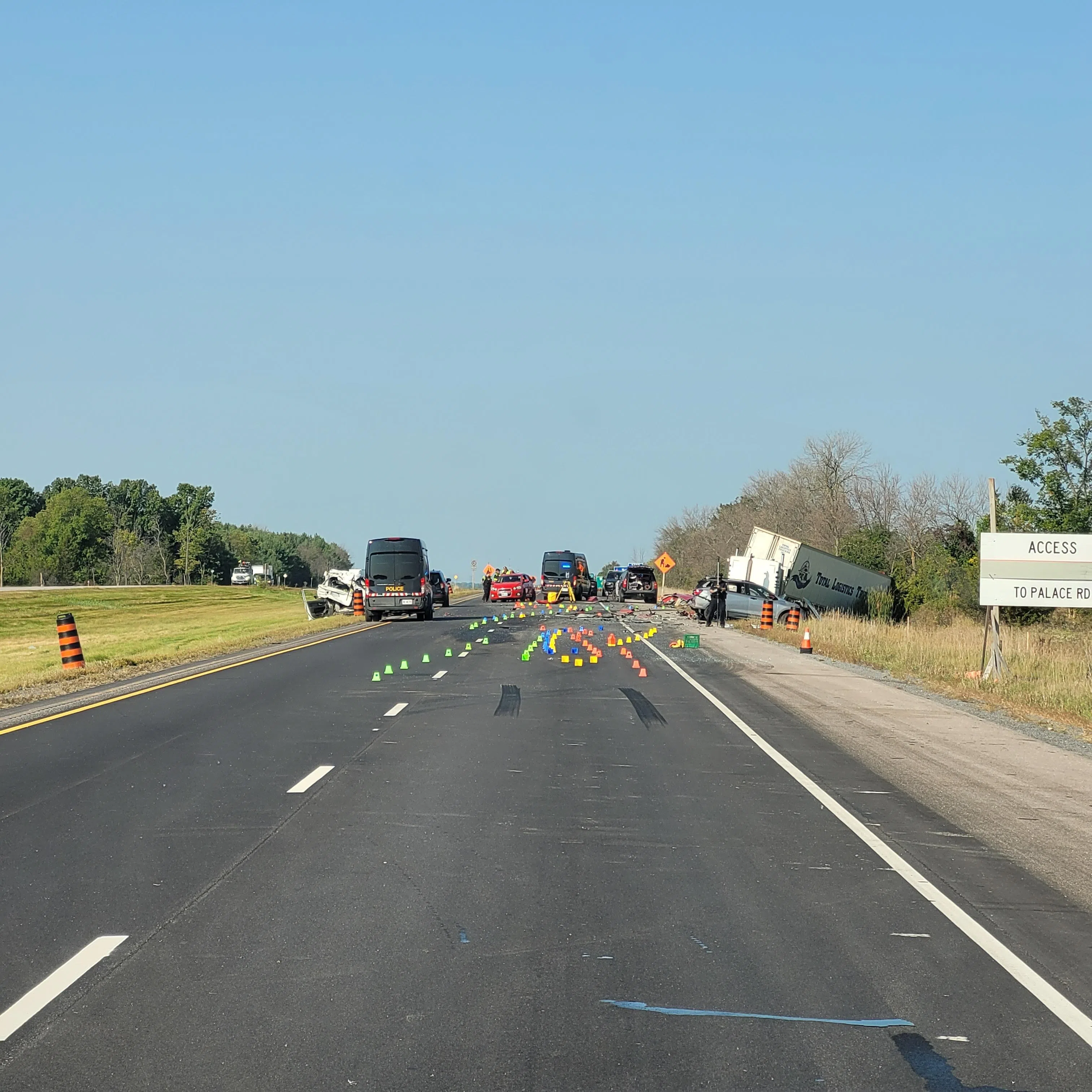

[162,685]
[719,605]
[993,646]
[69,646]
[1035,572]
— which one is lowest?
[162,685]

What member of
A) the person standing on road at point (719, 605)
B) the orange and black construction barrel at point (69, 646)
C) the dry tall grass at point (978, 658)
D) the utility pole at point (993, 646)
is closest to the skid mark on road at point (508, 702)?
the dry tall grass at point (978, 658)

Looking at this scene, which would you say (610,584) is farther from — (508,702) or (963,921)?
(963,921)

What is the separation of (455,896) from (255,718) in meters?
10.7

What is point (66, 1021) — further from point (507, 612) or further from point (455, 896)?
point (507, 612)

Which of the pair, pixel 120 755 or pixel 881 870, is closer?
pixel 881 870

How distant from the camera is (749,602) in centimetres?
5116

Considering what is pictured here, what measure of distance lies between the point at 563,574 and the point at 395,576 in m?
29.5

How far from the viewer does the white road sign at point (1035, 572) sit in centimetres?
2414

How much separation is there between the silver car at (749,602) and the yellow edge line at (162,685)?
15.2m

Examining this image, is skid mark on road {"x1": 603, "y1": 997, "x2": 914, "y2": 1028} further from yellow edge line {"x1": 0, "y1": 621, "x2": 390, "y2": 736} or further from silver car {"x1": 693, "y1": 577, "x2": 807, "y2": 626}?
silver car {"x1": 693, "y1": 577, "x2": 807, "y2": 626}

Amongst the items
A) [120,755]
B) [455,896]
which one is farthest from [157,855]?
[120,755]

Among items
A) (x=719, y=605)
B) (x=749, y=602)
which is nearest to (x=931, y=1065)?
(x=719, y=605)

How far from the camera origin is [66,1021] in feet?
19.1

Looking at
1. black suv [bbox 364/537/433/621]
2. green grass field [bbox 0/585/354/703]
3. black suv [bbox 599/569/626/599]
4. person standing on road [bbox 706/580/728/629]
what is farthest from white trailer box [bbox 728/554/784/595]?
black suv [bbox 599/569/626/599]
